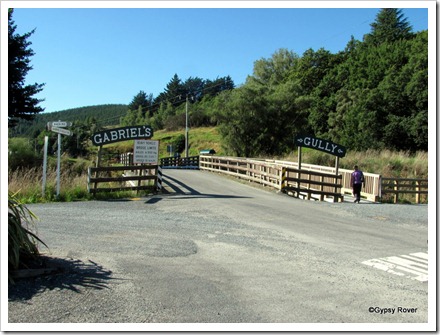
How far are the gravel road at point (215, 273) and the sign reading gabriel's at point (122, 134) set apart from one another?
506cm

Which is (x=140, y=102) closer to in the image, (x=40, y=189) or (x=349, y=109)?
(x=349, y=109)

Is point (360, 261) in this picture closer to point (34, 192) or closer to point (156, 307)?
point (156, 307)

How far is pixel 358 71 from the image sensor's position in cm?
5384

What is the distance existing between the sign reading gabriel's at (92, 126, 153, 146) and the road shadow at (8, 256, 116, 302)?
1008cm

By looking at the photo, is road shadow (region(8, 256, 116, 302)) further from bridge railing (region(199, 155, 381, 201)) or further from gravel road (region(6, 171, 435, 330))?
bridge railing (region(199, 155, 381, 201))

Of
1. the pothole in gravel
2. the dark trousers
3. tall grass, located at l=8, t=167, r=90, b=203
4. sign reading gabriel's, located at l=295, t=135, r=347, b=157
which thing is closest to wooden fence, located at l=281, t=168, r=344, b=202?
the dark trousers

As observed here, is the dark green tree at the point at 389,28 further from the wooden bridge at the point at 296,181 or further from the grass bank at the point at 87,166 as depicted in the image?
the wooden bridge at the point at 296,181

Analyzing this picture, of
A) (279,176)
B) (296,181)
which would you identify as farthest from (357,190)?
(279,176)

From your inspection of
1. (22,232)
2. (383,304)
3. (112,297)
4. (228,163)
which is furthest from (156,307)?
(228,163)

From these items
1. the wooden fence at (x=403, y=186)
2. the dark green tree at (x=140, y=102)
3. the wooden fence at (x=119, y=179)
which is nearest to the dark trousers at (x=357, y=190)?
the wooden fence at (x=403, y=186)

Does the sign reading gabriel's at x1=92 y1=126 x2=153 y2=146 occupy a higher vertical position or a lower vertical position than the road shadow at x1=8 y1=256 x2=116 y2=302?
higher

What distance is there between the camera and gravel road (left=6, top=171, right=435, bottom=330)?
437 centimetres

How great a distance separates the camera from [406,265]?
6566 mm

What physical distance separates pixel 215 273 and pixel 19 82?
26.5 meters
